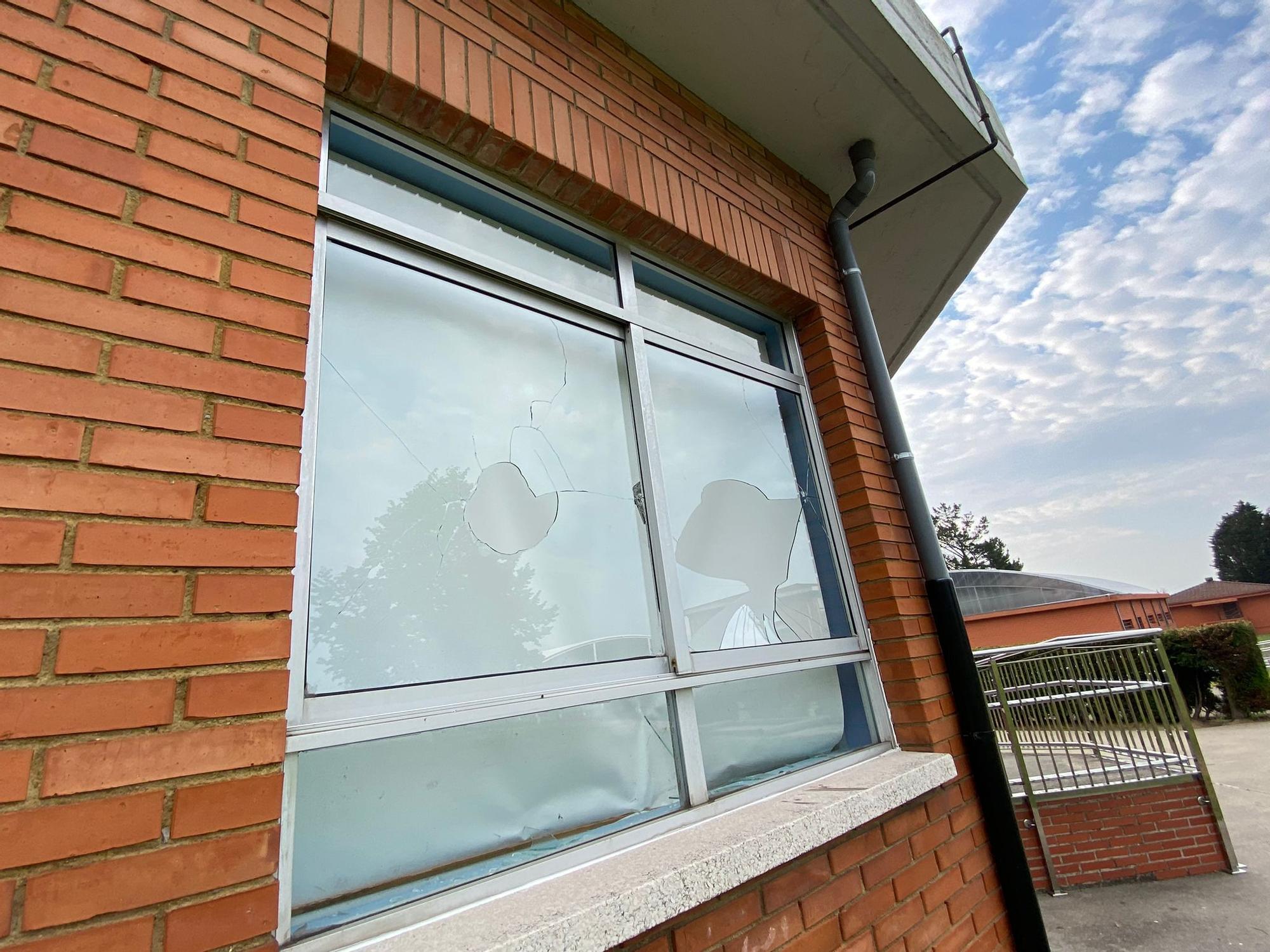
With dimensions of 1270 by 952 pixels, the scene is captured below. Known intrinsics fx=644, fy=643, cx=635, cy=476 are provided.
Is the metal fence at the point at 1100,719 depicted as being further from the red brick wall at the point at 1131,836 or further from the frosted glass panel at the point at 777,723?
the frosted glass panel at the point at 777,723

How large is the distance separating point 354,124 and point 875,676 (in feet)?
7.97

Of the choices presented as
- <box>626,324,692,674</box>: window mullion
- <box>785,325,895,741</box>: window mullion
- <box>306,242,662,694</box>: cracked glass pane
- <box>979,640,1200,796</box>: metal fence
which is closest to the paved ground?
<box>979,640,1200,796</box>: metal fence

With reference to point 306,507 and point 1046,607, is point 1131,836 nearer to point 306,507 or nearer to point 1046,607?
point 306,507

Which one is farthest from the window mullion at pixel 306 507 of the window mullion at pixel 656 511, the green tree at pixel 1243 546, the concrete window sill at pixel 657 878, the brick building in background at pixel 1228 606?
the green tree at pixel 1243 546

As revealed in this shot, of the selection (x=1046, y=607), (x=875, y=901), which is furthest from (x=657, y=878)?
(x=1046, y=607)

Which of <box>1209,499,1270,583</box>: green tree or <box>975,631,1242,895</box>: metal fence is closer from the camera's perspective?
<box>975,631,1242,895</box>: metal fence

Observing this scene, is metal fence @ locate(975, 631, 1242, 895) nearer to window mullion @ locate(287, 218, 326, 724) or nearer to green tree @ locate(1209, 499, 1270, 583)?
window mullion @ locate(287, 218, 326, 724)

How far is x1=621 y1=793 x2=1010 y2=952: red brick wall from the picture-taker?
56.1 inches

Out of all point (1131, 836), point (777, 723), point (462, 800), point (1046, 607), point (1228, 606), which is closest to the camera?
point (462, 800)

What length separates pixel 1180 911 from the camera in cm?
398

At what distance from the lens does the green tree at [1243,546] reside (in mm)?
59938

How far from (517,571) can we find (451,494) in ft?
0.85

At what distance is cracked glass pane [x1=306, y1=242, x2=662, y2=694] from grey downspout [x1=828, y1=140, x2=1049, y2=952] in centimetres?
127

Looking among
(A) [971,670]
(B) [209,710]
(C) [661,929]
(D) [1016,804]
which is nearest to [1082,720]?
(D) [1016,804]
